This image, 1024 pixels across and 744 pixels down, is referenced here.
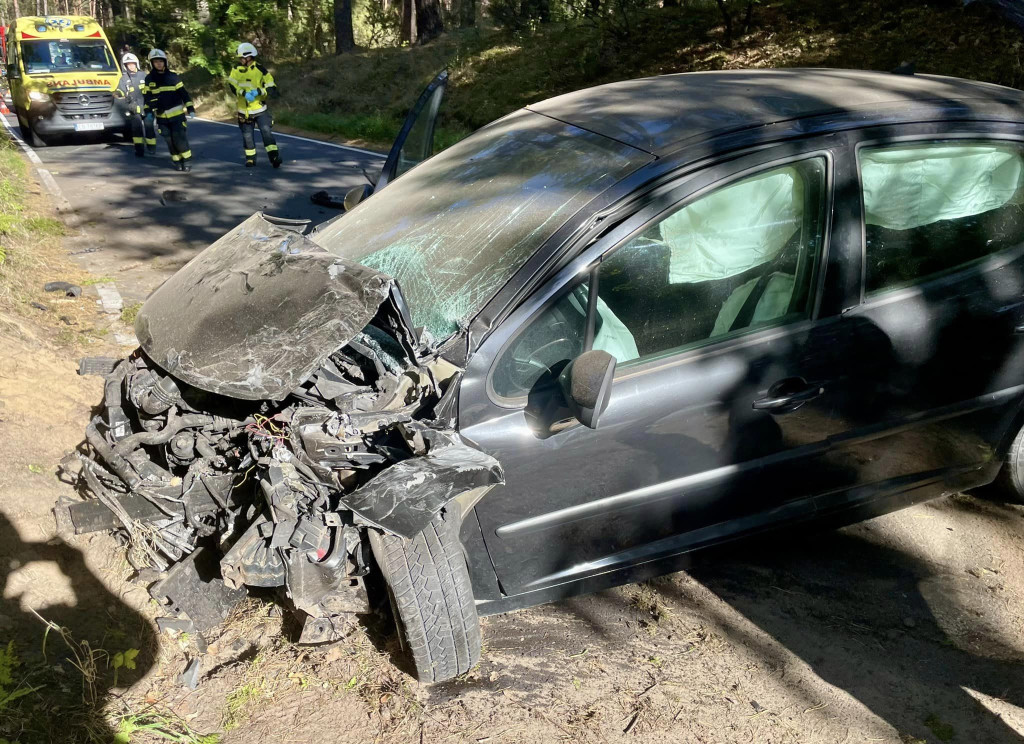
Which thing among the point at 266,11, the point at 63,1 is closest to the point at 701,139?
the point at 266,11

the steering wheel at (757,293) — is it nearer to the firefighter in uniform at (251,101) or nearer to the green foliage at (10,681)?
the green foliage at (10,681)

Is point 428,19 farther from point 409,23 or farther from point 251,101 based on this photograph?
point 251,101

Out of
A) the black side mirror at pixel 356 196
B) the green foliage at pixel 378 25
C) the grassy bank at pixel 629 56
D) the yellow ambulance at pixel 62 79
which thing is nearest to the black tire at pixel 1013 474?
the black side mirror at pixel 356 196

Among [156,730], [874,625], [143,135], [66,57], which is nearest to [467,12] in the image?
[66,57]

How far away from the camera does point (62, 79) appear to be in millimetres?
14750

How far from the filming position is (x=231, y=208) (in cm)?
934

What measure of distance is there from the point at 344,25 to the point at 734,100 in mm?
25772

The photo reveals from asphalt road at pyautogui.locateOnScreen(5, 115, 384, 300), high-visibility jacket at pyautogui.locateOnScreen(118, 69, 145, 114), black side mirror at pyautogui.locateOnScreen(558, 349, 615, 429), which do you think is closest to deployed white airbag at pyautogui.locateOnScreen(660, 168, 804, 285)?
black side mirror at pyautogui.locateOnScreen(558, 349, 615, 429)

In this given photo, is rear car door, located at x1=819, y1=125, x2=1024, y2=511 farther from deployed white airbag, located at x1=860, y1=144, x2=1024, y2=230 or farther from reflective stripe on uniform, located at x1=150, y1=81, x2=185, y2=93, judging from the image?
reflective stripe on uniform, located at x1=150, y1=81, x2=185, y2=93

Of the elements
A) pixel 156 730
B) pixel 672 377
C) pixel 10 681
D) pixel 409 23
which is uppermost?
pixel 409 23

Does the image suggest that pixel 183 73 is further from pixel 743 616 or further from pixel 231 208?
pixel 743 616

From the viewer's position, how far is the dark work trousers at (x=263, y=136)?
11828 millimetres

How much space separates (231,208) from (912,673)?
846cm

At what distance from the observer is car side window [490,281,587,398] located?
2.56m
